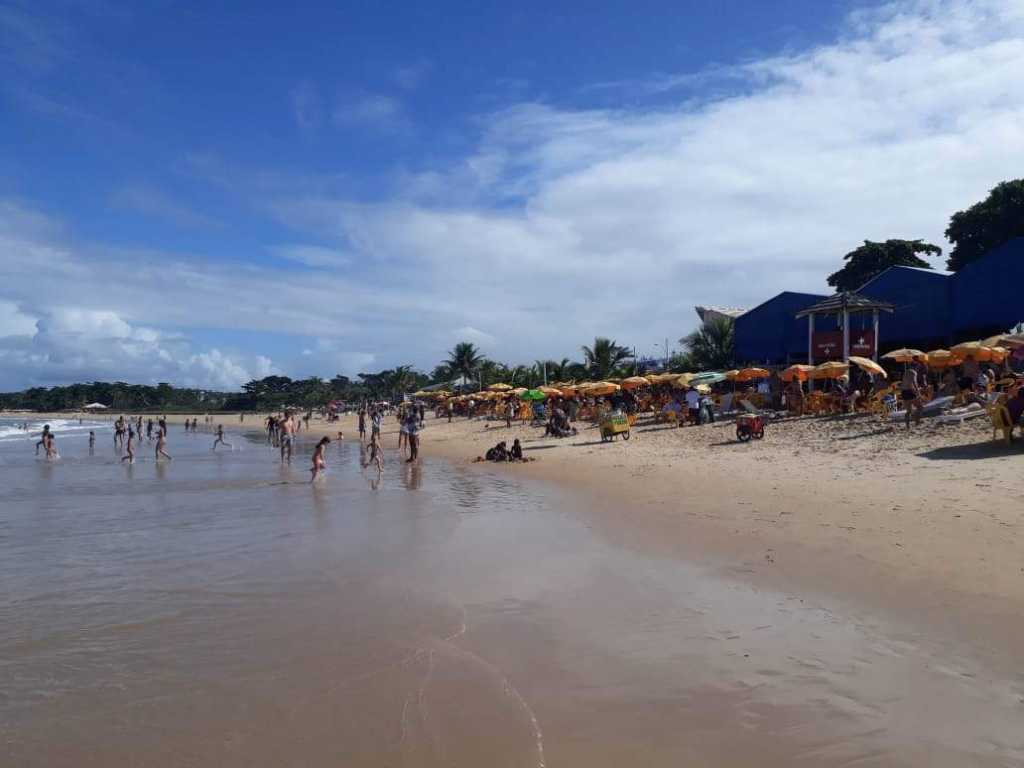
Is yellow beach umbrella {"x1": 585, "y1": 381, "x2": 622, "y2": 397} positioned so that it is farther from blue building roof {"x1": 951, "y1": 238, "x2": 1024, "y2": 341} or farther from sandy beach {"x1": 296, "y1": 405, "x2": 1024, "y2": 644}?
blue building roof {"x1": 951, "y1": 238, "x2": 1024, "y2": 341}

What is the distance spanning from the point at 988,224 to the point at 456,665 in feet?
135

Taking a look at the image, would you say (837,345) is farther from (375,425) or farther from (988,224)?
(988,224)

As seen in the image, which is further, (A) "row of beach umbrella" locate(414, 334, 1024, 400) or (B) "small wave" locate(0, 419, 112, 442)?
(B) "small wave" locate(0, 419, 112, 442)

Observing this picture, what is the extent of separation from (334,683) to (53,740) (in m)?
1.53

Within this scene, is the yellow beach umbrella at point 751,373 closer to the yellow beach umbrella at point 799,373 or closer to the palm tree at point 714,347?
the yellow beach umbrella at point 799,373

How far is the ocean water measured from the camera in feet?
11.8

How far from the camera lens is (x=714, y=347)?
31.8 meters

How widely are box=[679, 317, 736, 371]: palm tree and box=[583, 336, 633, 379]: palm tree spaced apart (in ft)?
17.6

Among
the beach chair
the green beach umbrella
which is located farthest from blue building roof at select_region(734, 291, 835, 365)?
the beach chair

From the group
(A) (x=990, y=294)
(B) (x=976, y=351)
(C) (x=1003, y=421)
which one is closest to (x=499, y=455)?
(C) (x=1003, y=421)

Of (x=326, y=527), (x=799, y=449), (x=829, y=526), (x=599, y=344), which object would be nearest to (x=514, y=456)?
(x=799, y=449)

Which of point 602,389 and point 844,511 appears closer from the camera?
point 844,511

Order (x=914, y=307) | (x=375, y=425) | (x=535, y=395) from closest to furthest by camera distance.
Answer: (x=375, y=425)
(x=914, y=307)
(x=535, y=395)

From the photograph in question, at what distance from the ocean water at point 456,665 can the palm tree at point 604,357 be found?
28740 mm
